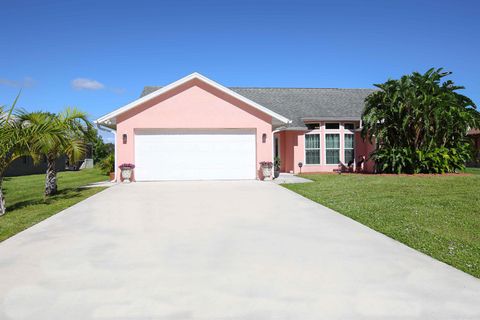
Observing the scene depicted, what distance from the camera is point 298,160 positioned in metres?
20.5

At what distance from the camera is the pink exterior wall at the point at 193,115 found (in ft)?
51.4

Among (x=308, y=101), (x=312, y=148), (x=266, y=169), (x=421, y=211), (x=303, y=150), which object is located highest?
(x=308, y=101)

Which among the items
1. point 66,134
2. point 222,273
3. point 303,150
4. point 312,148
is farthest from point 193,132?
point 222,273

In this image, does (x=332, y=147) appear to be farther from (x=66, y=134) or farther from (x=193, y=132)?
(x=66, y=134)

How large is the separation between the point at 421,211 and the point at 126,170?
11.5 m

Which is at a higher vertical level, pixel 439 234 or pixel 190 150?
pixel 190 150

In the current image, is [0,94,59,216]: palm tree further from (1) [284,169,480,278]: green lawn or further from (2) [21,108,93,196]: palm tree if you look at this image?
(1) [284,169,480,278]: green lawn

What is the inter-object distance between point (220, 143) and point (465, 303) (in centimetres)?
1323

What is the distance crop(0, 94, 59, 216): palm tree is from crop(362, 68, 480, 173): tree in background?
1418 centimetres

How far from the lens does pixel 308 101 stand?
75.4 ft

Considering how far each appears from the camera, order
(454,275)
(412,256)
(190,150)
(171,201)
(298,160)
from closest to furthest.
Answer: (454,275) < (412,256) < (171,201) < (190,150) < (298,160)

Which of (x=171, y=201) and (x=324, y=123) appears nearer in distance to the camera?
(x=171, y=201)

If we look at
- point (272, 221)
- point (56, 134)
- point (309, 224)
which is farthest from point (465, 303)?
point (56, 134)

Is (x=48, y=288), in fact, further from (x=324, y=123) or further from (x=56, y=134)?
(x=324, y=123)
